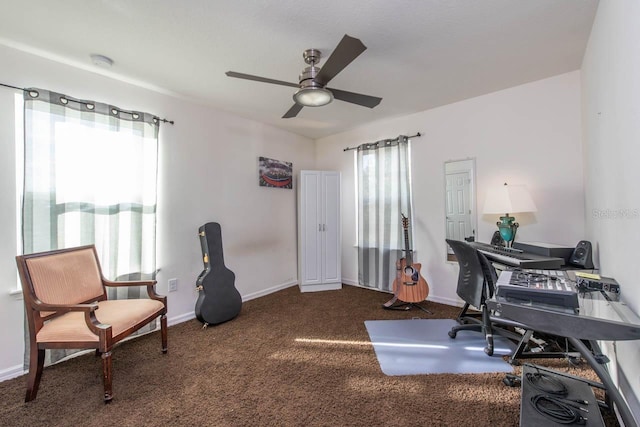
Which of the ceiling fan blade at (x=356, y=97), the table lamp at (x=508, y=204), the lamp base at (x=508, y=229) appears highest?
the ceiling fan blade at (x=356, y=97)

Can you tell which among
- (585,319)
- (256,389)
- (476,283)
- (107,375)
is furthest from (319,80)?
(107,375)

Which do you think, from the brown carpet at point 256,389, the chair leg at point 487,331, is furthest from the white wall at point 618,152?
the brown carpet at point 256,389

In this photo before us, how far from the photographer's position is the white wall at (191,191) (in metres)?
1.89

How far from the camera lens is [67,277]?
188 centimetres

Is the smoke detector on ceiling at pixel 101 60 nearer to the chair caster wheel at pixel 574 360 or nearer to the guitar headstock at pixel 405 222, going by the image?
the guitar headstock at pixel 405 222

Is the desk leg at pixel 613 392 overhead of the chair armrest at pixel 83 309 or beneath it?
beneath

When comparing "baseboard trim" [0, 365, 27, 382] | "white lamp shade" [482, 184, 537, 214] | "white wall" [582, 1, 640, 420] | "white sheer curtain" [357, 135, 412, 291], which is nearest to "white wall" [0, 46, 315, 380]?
"baseboard trim" [0, 365, 27, 382]

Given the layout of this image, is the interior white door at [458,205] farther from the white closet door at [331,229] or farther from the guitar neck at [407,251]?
the white closet door at [331,229]

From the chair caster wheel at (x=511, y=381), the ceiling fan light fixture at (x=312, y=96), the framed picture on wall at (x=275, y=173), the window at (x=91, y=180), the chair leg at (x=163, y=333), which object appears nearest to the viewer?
the chair caster wheel at (x=511, y=381)

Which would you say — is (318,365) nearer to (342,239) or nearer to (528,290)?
(528,290)

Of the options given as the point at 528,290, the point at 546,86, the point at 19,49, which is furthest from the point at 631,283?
the point at 19,49

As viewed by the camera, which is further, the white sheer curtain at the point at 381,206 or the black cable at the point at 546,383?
the white sheer curtain at the point at 381,206

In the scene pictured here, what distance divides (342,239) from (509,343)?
2451 mm

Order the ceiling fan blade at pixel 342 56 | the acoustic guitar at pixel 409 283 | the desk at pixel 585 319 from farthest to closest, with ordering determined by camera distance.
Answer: the acoustic guitar at pixel 409 283
the ceiling fan blade at pixel 342 56
the desk at pixel 585 319
